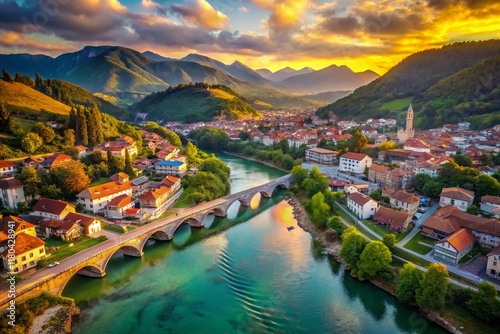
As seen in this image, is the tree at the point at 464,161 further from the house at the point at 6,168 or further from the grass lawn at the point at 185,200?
the house at the point at 6,168

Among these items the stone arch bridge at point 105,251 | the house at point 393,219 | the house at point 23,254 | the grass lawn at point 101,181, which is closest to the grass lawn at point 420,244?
the house at point 393,219

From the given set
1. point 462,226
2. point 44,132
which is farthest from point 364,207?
point 44,132

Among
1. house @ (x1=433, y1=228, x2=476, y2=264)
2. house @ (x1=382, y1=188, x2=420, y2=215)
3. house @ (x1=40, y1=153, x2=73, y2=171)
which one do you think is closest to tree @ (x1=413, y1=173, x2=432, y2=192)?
house @ (x1=382, y1=188, x2=420, y2=215)

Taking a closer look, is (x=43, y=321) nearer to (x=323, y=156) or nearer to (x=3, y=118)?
(x=3, y=118)

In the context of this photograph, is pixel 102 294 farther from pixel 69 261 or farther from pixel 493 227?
pixel 493 227

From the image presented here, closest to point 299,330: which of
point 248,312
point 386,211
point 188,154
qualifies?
point 248,312

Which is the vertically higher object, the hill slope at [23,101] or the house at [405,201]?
the hill slope at [23,101]

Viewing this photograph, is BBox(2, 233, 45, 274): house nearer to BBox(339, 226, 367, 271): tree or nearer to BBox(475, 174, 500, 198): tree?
BBox(339, 226, 367, 271): tree
